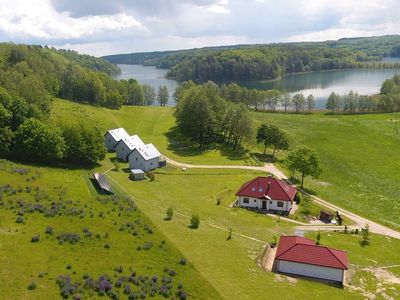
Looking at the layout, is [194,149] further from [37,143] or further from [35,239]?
[35,239]

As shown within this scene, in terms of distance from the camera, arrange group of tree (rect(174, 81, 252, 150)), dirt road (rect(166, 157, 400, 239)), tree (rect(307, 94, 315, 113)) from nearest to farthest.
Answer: dirt road (rect(166, 157, 400, 239)) < group of tree (rect(174, 81, 252, 150)) < tree (rect(307, 94, 315, 113))

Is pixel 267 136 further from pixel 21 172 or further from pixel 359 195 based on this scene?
pixel 21 172

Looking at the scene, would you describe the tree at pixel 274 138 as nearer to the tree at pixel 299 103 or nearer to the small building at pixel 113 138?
the small building at pixel 113 138

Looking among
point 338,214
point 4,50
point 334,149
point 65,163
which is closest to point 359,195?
point 338,214

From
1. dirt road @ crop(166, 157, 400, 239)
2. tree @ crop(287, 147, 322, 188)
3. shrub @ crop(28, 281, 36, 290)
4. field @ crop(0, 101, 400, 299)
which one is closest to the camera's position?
shrub @ crop(28, 281, 36, 290)

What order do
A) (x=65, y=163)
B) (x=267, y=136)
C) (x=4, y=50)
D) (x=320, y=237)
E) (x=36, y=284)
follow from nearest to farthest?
(x=36, y=284) < (x=320, y=237) < (x=65, y=163) < (x=267, y=136) < (x=4, y=50)

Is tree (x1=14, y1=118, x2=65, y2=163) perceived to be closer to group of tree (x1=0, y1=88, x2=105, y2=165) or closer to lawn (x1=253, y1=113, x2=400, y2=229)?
group of tree (x1=0, y1=88, x2=105, y2=165)

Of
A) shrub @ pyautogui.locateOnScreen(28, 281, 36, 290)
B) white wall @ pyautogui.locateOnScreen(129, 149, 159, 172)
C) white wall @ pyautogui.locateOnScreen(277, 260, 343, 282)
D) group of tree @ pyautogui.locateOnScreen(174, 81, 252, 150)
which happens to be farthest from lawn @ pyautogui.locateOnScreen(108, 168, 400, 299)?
group of tree @ pyautogui.locateOnScreen(174, 81, 252, 150)
